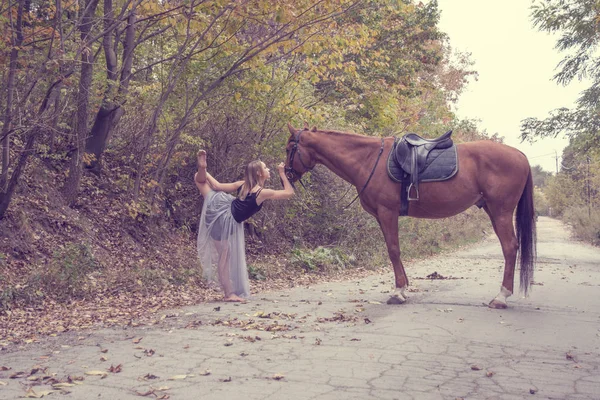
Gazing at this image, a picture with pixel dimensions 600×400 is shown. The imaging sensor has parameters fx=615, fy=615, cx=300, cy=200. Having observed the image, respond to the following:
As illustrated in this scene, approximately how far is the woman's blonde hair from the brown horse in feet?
3.90

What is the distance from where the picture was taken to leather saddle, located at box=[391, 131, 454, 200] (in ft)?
26.6

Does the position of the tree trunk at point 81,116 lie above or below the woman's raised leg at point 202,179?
above

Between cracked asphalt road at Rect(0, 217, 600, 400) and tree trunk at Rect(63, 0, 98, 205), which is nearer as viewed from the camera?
cracked asphalt road at Rect(0, 217, 600, 400)

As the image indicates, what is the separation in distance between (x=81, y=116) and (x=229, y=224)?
189 inches

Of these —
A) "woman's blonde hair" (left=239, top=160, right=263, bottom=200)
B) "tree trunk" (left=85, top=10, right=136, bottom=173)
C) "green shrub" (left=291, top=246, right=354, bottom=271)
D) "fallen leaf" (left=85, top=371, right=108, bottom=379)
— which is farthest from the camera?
"green shrub" (left=291, top=246, right=354, bottom=271)

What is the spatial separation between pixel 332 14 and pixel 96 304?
6.25 meters

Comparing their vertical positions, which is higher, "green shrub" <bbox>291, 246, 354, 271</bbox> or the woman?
the woman

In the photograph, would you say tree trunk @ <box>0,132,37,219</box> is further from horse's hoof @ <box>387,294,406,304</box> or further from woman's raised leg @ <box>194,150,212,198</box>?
horse's hoof @ <box>387,294,406,304</box>

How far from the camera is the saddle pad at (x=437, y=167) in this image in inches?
318

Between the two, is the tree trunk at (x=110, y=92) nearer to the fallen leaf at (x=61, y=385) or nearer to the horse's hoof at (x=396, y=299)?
the horse's hoof at (x=396, y=299)

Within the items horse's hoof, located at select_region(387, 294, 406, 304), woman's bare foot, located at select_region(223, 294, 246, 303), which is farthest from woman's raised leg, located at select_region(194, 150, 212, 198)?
horse's hoof, located at select_region(387, 294, 406, 304)

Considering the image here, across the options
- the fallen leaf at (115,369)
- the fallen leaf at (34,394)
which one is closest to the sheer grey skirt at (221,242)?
the fallen leaf at (115,369)

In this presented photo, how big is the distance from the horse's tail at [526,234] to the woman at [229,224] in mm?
3122

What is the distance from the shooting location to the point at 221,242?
325 inches
